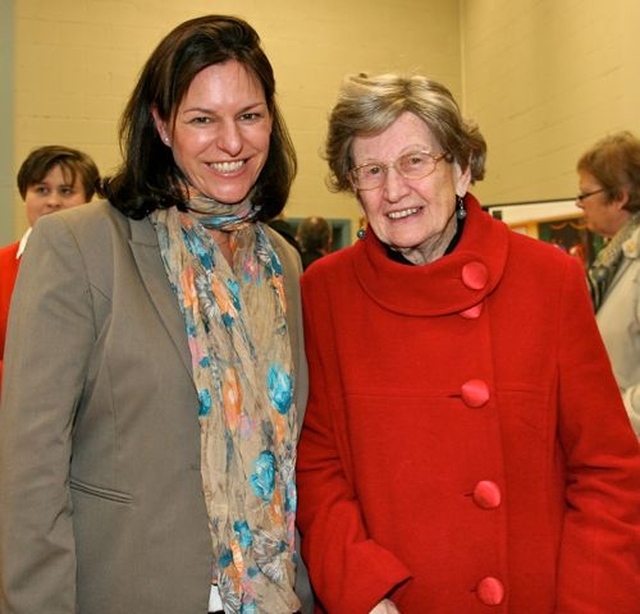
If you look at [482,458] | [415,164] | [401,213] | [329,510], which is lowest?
[329,510]

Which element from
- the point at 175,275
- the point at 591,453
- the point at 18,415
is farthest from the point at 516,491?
the point at 18,415

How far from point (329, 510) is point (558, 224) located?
3.36 m

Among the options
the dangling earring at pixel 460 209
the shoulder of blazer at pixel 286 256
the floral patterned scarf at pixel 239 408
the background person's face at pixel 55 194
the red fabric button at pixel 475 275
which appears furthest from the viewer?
the background person's face at pixel 55 194

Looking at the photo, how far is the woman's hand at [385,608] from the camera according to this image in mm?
1598

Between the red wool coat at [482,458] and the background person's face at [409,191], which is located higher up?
the background person's face at [409,191]

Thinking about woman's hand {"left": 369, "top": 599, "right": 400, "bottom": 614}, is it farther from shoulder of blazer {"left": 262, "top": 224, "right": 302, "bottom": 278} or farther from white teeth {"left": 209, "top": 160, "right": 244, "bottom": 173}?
white teeth {"left": 209, "top": 160, "right": 244, "bottom": 173}

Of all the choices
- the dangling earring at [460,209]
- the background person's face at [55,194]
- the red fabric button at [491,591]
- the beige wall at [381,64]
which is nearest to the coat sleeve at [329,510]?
the red fabric button at [491,591]

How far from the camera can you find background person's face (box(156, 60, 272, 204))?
1.63 meters

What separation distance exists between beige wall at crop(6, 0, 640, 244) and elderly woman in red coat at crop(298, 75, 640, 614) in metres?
3.05

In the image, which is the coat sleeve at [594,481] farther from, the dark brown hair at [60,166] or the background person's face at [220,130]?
the dark brown hair at [60,166]

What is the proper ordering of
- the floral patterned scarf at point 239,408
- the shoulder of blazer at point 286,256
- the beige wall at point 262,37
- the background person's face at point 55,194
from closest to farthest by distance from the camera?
1. the floral patterned scarf at point 239,408
2. the shoulder of blazer at point 286,256
3. the background person's face at point 55,194
4. the beige wall at point 262,37

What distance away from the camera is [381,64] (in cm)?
655

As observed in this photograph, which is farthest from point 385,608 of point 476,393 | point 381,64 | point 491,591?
point 381,64

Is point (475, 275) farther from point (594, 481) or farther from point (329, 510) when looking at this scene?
point (329, 510)
